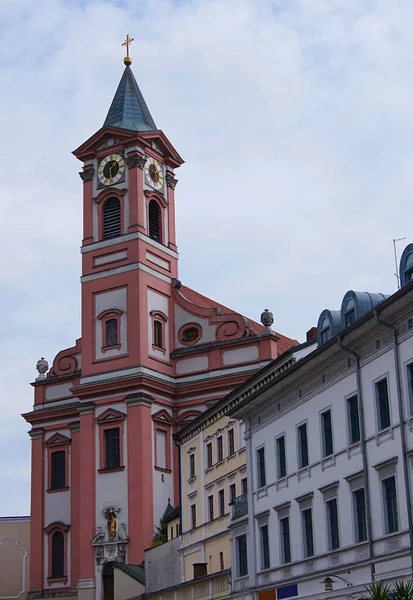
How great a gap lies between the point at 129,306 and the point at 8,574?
2383 cm

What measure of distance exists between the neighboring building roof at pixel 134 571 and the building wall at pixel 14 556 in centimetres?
2055

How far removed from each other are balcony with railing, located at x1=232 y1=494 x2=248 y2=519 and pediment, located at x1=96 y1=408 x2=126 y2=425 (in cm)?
2417

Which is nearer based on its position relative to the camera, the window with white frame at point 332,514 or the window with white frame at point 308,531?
the window with white frame at point 332,514

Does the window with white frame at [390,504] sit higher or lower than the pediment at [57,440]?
lower

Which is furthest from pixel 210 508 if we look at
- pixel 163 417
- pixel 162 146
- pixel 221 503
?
pixel 162 146

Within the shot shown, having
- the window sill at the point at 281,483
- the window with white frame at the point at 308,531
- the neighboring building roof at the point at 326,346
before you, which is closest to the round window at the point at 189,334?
the neighboring building roof at the point at 326,346

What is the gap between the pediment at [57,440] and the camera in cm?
7206

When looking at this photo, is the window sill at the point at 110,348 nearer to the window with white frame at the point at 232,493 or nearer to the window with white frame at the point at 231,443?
the window with white frame at the point at 231,443

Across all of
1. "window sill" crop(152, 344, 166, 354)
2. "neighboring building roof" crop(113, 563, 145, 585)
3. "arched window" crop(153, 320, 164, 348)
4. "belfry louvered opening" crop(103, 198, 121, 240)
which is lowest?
"neighboring building roof" crop(113, 563, 145, 585)

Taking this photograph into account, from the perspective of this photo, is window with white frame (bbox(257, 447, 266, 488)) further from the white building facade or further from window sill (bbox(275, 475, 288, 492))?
window sill (bbox(275, 475, 288, 492))

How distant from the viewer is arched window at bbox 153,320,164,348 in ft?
228

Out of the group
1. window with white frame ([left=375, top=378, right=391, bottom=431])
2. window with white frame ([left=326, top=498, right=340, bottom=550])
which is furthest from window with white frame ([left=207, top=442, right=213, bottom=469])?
window with white frame ([left=375, top=378, right=391, bottom=431])

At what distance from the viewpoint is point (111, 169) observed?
7250cm

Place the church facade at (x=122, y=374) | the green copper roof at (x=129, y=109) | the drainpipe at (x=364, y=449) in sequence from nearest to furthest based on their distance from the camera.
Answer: the drainpipe at (x=364, y=449) → the church facade at (x=122, y=374) → the green copper roof at (x=129, y=109)
